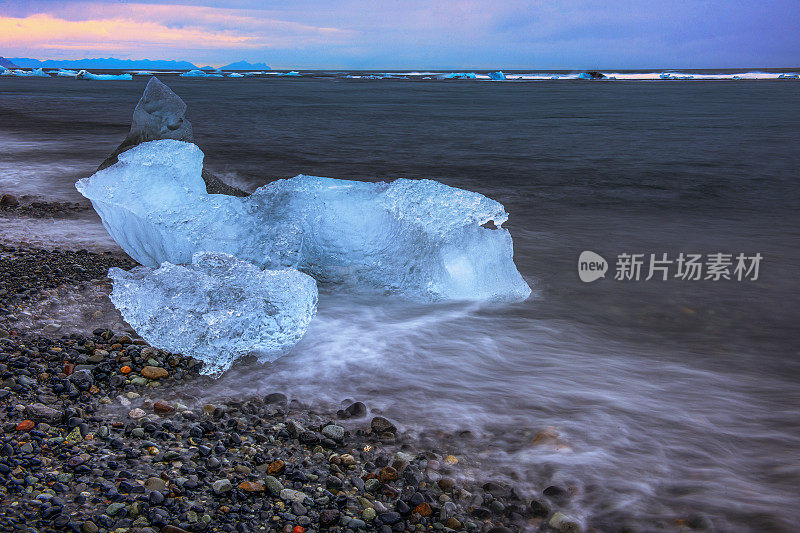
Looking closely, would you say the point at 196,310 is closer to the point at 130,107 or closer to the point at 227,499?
the point at 227,499

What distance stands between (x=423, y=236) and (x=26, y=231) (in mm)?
4101

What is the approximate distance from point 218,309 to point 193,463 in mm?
1221

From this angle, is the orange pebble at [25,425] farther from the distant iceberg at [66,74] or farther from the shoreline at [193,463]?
the distant iceberg at [66,74]

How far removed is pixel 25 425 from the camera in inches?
98.2

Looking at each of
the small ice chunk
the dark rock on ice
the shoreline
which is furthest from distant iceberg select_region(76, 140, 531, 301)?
the shoreline

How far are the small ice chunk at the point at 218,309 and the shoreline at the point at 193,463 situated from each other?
0.46 ft

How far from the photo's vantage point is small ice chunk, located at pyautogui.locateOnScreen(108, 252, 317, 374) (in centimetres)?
333

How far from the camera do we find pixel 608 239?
6680mm

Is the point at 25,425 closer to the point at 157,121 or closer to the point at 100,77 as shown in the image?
the point at 157,121

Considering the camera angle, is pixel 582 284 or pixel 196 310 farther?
pixel 582 284

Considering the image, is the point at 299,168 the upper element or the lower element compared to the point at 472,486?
upper

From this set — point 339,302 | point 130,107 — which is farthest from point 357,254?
point 130,107

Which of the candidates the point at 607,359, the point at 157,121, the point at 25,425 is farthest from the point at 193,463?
the point at 157,121

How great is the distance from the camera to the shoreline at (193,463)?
2.05m
